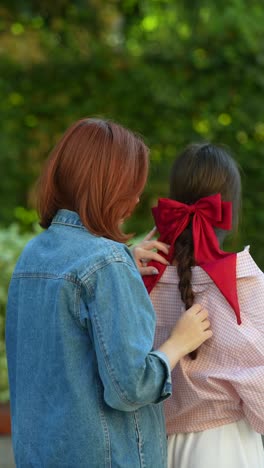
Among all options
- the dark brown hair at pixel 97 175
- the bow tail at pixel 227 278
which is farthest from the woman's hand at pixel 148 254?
the dark brown hair at pixel 97 175

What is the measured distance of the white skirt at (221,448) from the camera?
220cm

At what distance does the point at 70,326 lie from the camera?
1867mm

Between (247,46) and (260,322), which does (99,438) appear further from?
(247,46)

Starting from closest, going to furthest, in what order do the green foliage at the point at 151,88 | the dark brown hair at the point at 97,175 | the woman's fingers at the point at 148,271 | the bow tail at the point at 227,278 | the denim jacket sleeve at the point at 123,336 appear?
the denim jacket sleeve at the point at 123,336, the dark brown hair at the point at 97,175, the bow tail at the point at 227,278, the woman's fingers at the point at 148,271, the green foliage at the point at 151,88

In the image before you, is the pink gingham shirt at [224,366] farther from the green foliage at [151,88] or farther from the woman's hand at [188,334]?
the green foliage at [151,88]

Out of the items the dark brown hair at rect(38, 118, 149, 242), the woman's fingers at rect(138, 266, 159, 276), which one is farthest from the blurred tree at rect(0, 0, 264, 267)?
the dark brown hair at rect(38, 118, 149, 242)

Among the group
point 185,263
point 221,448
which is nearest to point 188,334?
point 185,263

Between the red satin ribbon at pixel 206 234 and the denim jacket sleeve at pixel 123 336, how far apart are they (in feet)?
1.20

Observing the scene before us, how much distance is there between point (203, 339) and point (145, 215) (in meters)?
5.05

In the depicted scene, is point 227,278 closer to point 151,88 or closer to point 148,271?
point 148,271

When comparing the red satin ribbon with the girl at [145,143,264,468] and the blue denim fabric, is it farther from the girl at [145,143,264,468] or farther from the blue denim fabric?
the blue denim fabric

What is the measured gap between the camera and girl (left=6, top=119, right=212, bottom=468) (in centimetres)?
181

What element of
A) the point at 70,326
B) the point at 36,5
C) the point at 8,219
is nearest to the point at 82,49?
the point at 36,5

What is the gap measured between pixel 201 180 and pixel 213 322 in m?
0.43
